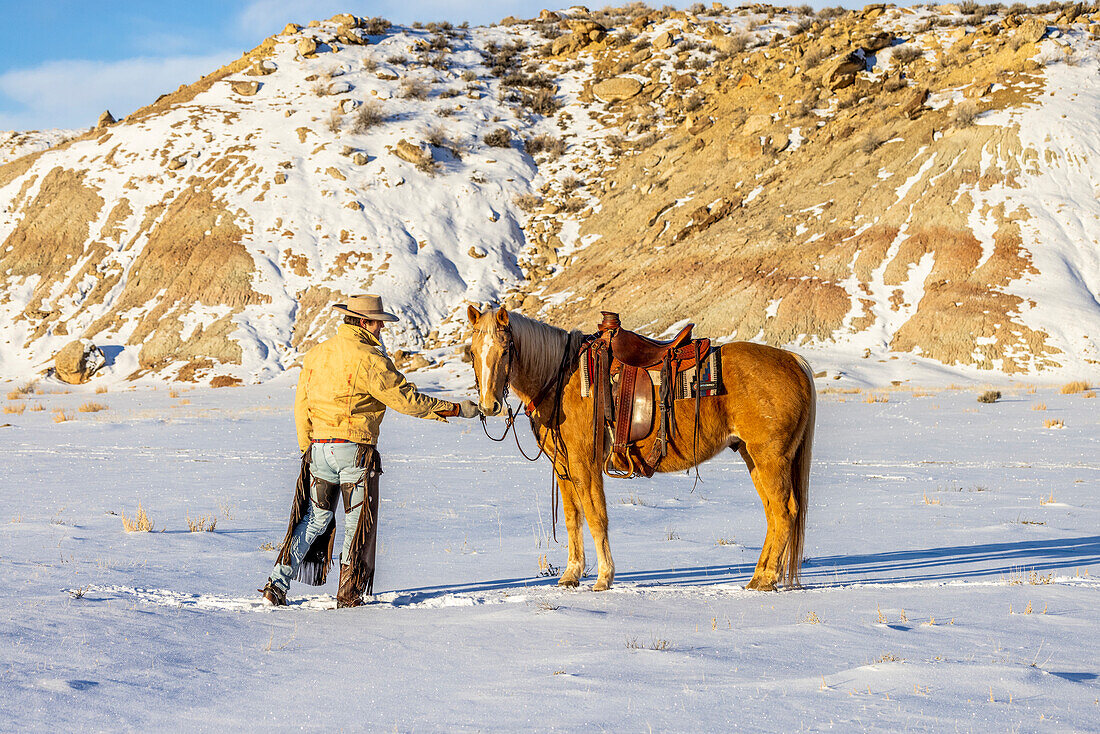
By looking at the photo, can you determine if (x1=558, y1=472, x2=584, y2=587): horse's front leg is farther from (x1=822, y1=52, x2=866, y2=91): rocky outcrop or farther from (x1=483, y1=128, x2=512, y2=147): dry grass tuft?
(x1=483, y1=128, x2=512, y2=147): dry grass tuft

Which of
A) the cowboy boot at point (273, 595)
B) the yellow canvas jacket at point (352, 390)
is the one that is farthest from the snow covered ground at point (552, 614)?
the yellow canvas jacket at point (352, 390)

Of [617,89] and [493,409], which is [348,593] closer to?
[493,409]

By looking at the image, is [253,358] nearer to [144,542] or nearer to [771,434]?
[144,542]

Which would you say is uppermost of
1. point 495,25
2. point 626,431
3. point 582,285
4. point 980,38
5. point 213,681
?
point 495,25

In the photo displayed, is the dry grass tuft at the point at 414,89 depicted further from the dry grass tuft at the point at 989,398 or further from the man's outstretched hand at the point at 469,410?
the man's outstretched hand at the point at 469,410

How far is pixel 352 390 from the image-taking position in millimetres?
Answer: 5848

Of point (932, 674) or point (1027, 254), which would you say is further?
point (1027, 254)

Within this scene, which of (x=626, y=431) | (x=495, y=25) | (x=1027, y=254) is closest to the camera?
(x=626, y=431)

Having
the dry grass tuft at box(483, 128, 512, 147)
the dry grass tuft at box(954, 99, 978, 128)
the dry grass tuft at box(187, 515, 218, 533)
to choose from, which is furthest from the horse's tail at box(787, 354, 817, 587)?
the dry grass tuft at box(483, 128, 512, 147)

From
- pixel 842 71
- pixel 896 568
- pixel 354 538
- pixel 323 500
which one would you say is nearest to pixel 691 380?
pixel 896 568

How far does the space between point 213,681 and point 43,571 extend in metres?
2.99

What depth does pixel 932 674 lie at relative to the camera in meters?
3.94

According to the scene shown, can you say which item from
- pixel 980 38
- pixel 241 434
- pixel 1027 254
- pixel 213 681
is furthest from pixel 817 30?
pixel 213 681

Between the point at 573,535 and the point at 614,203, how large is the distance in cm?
4320
